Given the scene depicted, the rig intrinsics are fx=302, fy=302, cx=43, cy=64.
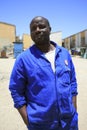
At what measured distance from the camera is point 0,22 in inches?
2136

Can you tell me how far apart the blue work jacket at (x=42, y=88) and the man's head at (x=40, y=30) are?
9 centimetres

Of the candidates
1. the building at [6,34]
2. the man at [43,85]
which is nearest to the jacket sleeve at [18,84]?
the man at [43,85]

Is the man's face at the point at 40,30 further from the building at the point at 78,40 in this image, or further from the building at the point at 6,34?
the building at the point at 78,40

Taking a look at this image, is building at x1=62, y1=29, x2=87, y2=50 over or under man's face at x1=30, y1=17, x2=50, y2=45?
under

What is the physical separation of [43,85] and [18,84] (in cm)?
26

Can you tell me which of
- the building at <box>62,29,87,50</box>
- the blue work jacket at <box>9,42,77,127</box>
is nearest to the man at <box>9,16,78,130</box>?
the blue work jacket at <box>9,42,77,127</box>

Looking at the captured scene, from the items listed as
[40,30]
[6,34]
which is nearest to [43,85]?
[40,30]

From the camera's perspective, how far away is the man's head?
112 inches

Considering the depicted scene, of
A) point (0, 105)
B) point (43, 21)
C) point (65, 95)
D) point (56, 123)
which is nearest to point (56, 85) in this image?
point (65, 95)

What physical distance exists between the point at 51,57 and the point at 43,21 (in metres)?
0.36

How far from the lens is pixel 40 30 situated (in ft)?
9.33

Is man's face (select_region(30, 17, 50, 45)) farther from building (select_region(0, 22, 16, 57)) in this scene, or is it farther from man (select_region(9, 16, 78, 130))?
building (select_region(0, 22, 16, 57))

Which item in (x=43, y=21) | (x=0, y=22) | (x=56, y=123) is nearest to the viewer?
(x=56, y=123)

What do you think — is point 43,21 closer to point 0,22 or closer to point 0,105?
point 0,105
